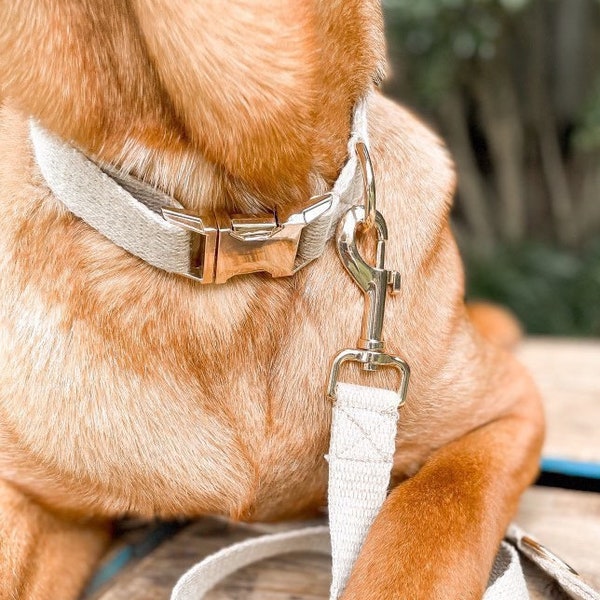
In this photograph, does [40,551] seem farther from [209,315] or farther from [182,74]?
[182,74]

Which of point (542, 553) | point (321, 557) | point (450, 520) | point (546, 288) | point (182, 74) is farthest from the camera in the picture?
point (546, 288)

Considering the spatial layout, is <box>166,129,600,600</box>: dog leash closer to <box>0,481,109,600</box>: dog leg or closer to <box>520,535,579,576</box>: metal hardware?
<box>520,535,579,576</box>: metal hardware

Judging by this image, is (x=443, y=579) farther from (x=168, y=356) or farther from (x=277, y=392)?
(x=168, y=356)

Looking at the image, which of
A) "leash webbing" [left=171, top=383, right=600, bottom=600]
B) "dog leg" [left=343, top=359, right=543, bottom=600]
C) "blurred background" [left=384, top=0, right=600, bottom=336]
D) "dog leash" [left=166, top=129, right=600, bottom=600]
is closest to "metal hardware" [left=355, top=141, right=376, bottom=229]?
"dog leash" [left=166, top=129, right=600, bottom=600]

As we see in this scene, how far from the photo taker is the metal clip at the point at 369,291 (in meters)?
0.89

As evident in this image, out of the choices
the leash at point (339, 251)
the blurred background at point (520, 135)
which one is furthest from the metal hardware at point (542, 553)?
the blurred background at point (520, 135)

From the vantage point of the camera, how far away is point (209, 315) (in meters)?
0.90

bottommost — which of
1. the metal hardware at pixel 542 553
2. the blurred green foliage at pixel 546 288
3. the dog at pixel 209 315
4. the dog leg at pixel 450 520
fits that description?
the blurred green foliage at pixel 546 288

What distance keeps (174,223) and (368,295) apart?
25cm

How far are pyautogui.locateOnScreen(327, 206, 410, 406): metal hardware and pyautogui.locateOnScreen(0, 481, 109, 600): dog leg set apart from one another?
1.45 ft

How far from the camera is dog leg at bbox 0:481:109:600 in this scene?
95 cm

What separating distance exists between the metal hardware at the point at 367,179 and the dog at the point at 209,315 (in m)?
0.03

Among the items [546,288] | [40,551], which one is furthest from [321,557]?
[546,288]

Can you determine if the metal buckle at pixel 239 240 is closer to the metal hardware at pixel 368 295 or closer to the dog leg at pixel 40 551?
the metal hardware at pixel 368 295
